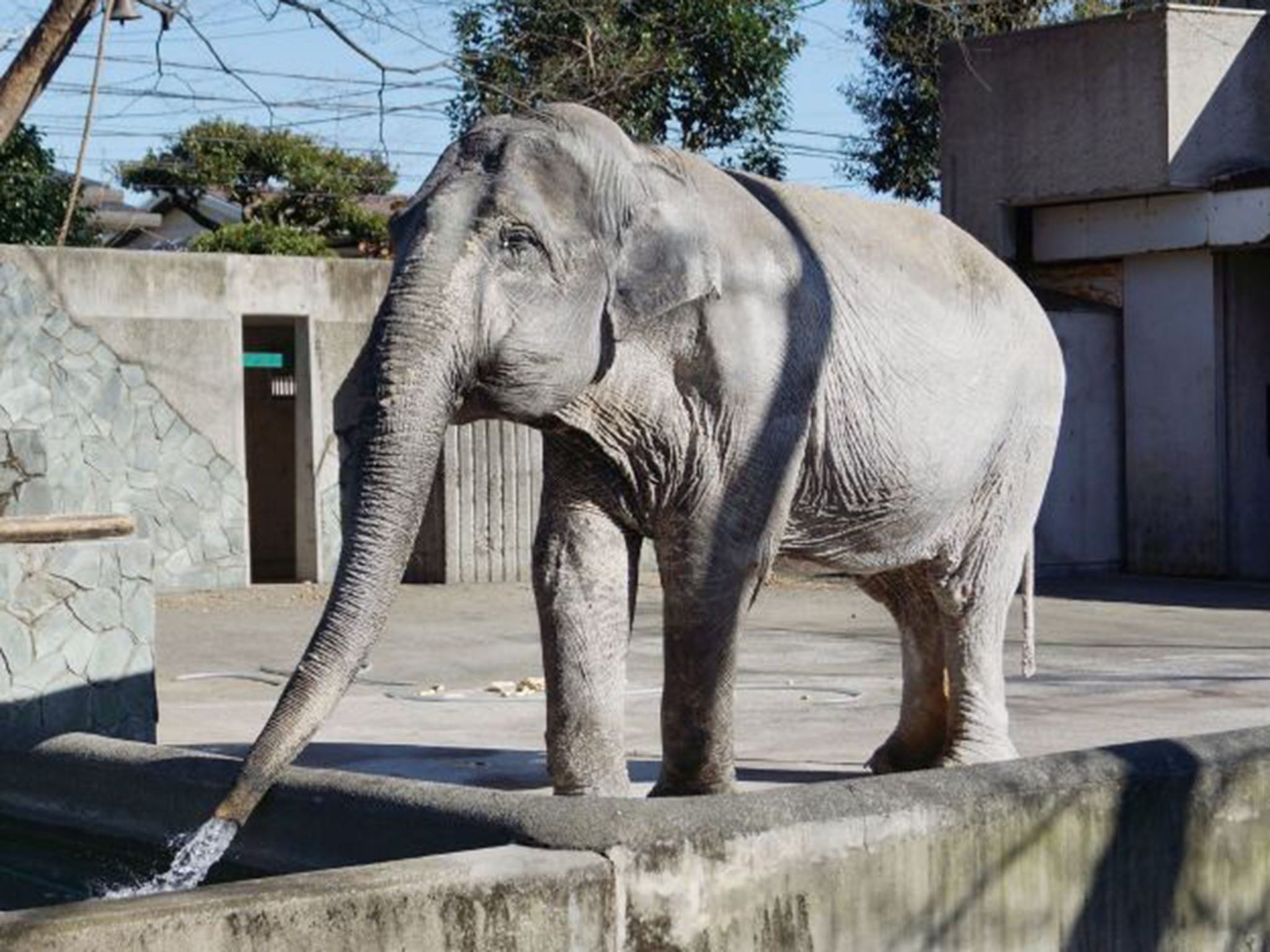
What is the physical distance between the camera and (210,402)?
18.3 metres

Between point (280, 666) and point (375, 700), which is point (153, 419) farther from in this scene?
point (375, 700)

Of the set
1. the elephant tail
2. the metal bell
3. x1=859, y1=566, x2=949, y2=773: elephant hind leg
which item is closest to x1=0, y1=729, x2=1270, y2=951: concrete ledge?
x1=859, y1=566, x2=949, y2=773: elephant hind leg

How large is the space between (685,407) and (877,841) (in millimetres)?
1650

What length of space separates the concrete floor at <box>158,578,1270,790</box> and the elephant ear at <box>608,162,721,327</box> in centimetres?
231

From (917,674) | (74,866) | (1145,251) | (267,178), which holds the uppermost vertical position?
(267,178)

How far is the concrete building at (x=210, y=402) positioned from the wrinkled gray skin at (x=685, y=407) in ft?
30.3

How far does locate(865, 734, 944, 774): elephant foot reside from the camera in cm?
794

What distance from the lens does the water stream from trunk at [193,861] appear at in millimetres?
5324

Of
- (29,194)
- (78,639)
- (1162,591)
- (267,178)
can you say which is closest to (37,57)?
(78,639)

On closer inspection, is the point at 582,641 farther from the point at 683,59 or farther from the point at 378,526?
the point at 683,59

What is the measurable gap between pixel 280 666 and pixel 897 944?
855 cm

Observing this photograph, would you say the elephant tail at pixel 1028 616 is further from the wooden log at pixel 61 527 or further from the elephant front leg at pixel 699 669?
the wooden log at pixel 61 527

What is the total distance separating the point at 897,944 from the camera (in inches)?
205

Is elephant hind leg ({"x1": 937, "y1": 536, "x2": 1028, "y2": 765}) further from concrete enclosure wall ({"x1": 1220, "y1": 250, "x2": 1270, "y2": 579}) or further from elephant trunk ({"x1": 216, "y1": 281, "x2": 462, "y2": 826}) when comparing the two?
concrete enclosure wall ({"x1": 1220, "y1": 250, "x2": 1270, "y2": 579})
